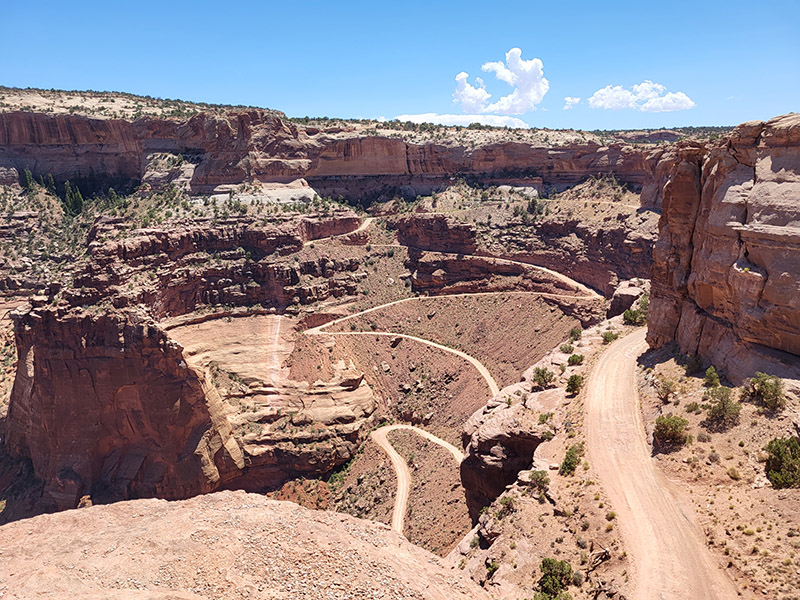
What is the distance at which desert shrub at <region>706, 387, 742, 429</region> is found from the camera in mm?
23547

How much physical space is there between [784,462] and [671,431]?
5.06 m

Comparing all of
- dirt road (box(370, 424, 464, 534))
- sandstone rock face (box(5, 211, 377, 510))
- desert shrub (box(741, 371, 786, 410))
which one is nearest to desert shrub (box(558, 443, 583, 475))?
desert shrub (box(741, 371, 786, 410))

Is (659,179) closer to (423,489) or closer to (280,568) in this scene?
(423,489)

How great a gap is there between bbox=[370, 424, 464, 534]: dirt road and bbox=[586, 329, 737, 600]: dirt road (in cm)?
1206

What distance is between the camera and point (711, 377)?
26.5 meters

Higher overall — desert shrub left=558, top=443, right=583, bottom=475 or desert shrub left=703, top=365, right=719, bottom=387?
desert shrub left=703, top=365, right=719, bottom=387

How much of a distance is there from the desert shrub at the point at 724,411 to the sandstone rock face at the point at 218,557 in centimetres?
1428

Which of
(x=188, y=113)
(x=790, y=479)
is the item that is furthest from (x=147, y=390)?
(x=188, y=113)

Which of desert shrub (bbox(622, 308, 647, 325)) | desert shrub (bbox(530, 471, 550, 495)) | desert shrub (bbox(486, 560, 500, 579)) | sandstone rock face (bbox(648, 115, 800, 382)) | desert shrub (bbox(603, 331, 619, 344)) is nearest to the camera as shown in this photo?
desert shrub (bbox(486, 560, 500, 579))

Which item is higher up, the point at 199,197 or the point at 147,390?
the point at 199,197

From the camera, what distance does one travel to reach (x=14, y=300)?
67375 mm

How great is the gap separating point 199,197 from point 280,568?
69.3 metres

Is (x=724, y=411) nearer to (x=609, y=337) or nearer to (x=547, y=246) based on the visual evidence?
(x=609, y=337)

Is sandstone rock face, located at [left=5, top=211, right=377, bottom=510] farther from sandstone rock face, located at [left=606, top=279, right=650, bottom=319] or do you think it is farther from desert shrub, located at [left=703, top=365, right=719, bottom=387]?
desert shrub, located at [left=703, top=365, right=719, bottom=387]
